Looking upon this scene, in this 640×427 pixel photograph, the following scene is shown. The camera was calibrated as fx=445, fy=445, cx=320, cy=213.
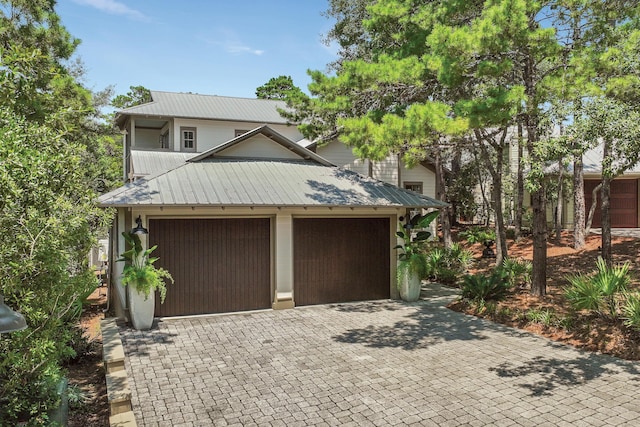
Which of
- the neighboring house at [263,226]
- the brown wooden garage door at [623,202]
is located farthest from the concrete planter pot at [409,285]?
the brown wooden garage door at [623,202]

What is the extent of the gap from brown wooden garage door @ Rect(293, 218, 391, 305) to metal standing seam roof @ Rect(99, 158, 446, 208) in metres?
0.86

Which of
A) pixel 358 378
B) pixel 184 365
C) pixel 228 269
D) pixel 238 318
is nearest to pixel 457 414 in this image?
pixel 358 378

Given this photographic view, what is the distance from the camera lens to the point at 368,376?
702cm

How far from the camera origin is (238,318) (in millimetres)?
10898

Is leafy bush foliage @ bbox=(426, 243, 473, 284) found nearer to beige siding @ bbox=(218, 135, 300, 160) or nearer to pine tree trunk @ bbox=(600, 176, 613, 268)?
pine tree trunk @ bbox=(600, 176, 613, 268)

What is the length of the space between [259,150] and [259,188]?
9.33ft

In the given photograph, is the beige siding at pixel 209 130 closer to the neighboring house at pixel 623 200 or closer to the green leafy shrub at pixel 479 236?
the green leafy shrub at pixel 479 236

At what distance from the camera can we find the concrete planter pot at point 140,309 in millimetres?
9820

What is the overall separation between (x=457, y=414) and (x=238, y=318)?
6.44 m

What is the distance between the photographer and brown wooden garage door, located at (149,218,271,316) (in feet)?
36.0

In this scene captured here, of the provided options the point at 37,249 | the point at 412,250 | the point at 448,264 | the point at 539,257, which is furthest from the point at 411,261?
the point at 37,249

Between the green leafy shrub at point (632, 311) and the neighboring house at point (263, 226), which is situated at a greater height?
the neighboring house at point (263, 226)

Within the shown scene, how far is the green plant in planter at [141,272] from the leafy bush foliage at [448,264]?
9.57 metres

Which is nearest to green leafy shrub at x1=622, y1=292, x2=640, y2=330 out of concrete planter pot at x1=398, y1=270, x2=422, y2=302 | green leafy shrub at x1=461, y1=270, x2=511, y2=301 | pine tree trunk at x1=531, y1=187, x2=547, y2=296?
pine tree trunk at x1=531, y1=187, x2=547, y2=296
